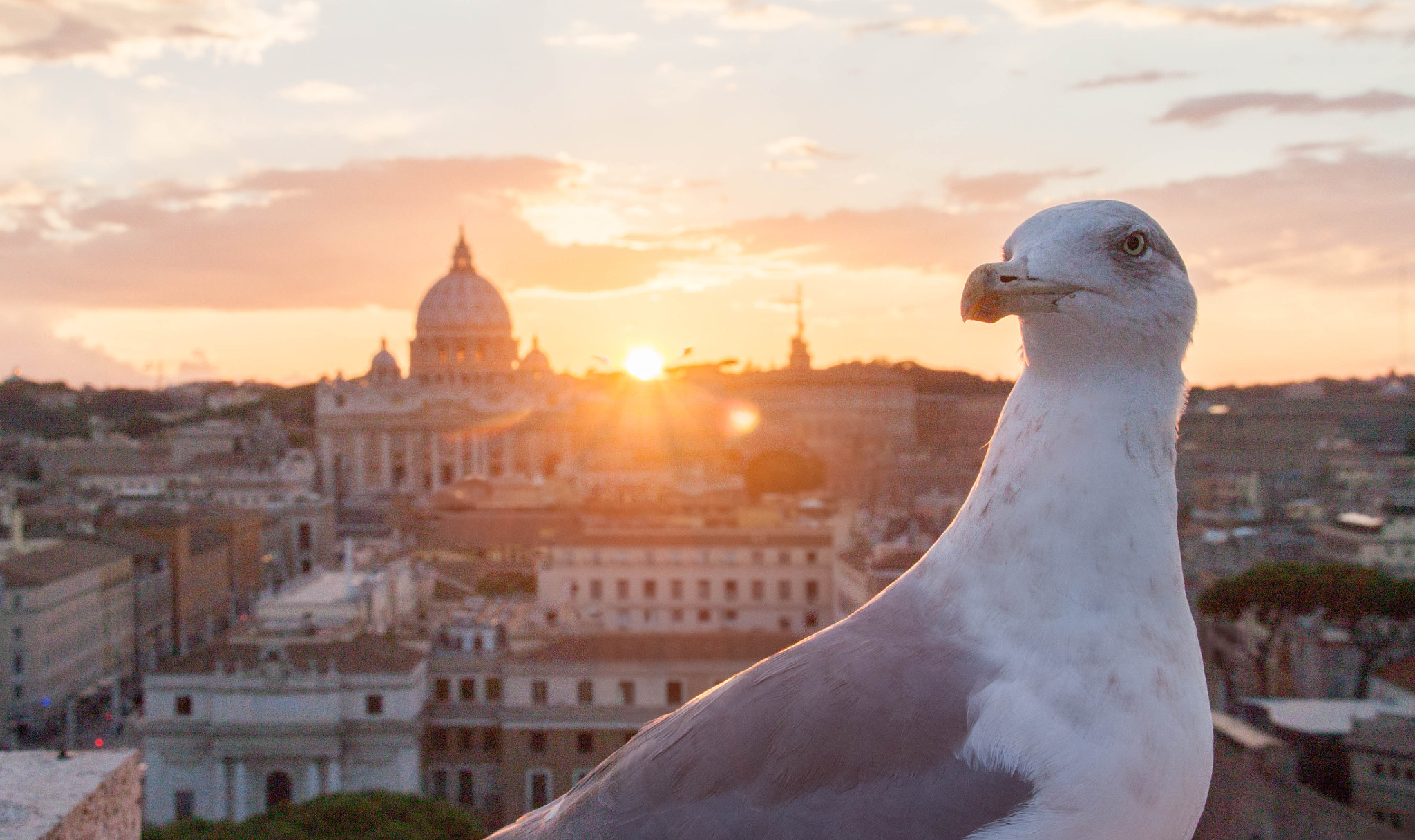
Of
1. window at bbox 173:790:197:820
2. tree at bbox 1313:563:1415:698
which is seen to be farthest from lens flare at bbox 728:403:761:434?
window at bbox 173:790:197:820

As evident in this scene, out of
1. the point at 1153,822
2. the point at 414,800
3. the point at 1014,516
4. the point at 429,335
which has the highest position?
the point at 429,335

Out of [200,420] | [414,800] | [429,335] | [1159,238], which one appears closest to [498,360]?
[429,335]

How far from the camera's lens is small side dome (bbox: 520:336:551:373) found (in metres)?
74.7

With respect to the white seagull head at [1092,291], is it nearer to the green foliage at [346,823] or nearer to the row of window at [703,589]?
the green foliage at [346,823]

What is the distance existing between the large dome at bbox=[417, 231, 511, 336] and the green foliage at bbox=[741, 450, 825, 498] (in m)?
27.2

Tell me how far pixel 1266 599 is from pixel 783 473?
102 feet

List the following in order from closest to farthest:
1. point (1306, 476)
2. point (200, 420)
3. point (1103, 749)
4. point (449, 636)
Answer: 1. point (1103, 749)
2. point (449, 636)
3. point (1306, 476)
4. point (200, 420)

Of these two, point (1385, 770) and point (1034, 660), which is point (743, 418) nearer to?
point (1385, 770)

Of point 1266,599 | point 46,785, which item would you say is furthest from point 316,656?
point 46,785

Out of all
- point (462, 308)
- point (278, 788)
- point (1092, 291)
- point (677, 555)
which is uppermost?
point (462, 308)

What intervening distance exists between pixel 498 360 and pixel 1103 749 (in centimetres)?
7502

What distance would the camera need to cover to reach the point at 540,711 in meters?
16.2

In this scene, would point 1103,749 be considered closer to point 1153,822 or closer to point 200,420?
point 1153,822

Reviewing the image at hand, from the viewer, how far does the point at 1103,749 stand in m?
1.27
